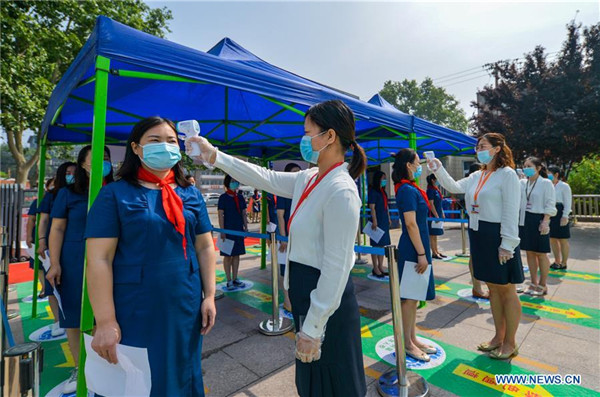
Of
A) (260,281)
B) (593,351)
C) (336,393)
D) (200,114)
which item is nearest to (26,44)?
(200,114)

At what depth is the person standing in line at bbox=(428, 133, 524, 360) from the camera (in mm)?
2748

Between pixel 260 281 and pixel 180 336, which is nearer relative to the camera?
pixel 180 336

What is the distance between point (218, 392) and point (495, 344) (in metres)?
2.78

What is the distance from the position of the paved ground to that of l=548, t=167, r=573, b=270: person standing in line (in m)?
0.69

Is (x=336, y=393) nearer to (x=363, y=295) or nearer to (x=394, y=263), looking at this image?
(x=394, y=263)

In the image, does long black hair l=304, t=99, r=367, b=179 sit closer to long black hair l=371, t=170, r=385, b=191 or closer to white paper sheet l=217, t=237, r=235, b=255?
white paper sheet l=217, t=237, r=235, b=255

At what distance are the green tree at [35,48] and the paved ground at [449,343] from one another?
651 centimetres

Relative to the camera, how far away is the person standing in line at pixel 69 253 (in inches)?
104

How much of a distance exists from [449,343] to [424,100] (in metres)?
52.3

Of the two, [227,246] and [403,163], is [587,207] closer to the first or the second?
[403,163]

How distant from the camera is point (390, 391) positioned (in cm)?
247

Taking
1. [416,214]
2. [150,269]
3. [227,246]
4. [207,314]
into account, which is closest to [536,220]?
[416,214]

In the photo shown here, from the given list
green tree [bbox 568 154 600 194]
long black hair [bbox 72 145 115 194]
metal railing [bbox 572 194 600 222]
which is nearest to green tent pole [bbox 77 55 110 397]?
long black hair [bbox 72 145 115 194]

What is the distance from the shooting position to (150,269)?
59.1 inches
